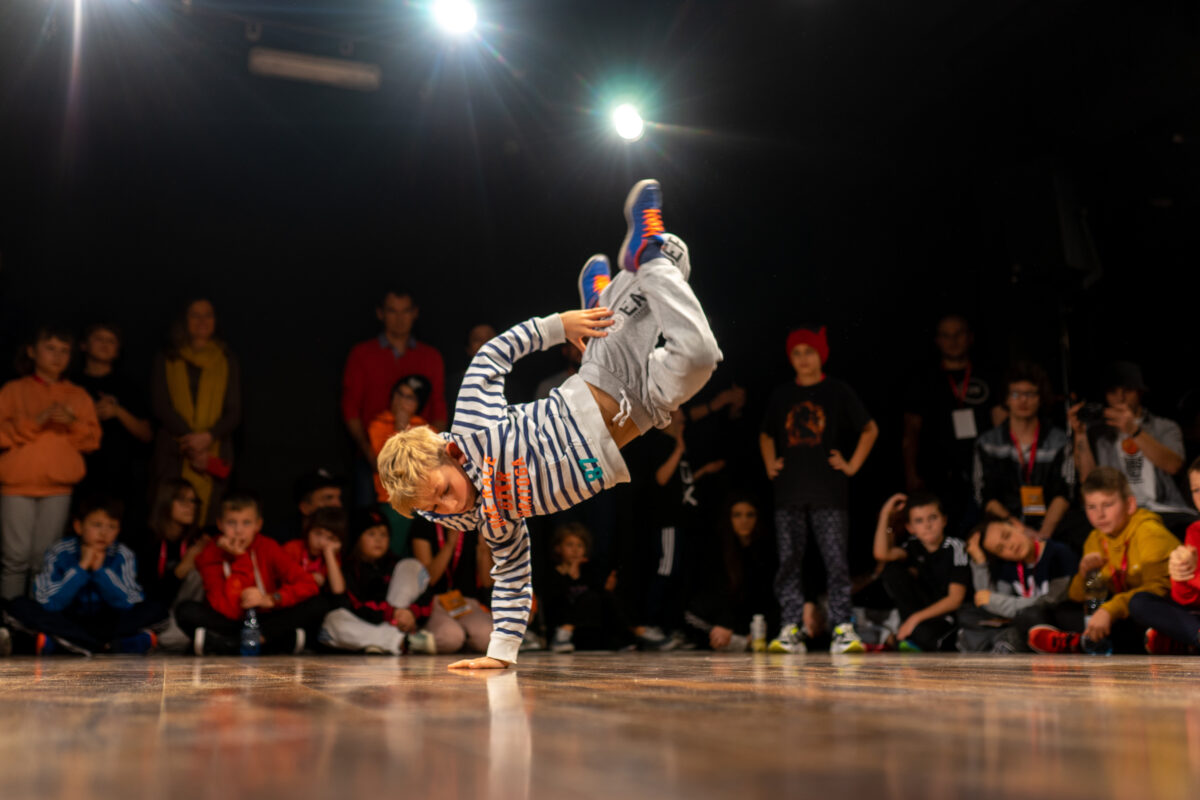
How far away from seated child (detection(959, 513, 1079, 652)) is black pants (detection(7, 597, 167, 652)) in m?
3.43

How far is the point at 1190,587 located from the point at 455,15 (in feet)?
12.4

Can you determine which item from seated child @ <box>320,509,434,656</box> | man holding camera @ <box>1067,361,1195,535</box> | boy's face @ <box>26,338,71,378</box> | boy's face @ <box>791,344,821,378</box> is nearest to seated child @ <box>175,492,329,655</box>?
seated child @ <box>320,509,434,656</box>

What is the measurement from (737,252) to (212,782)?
16.7ft

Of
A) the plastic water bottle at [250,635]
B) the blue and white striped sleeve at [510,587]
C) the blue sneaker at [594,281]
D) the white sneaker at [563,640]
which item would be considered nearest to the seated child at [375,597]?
the plastic water bottle at [250,635]

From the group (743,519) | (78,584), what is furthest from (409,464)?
(743,519)

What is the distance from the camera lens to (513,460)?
2281mm

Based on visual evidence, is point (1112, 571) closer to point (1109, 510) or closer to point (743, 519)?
point (1109, 510)

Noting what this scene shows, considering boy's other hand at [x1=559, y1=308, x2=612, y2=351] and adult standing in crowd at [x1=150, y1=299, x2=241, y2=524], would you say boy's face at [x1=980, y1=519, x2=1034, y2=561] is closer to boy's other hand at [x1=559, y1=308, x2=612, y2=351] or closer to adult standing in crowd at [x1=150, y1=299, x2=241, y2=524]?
boy's other hand at [x1=559, y1=308, x2=612, y2=351]

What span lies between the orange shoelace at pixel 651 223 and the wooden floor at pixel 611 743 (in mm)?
1486

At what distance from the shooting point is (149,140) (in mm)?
5223

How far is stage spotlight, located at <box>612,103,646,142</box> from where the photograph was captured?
16.9 feet

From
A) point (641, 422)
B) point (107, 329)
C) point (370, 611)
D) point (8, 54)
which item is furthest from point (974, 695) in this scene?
point (8, 54)

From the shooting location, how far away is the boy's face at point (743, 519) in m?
4.93

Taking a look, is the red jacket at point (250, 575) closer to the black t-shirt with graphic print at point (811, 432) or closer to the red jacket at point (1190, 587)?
the black t-shirt with graphic print at point (811, 432)
